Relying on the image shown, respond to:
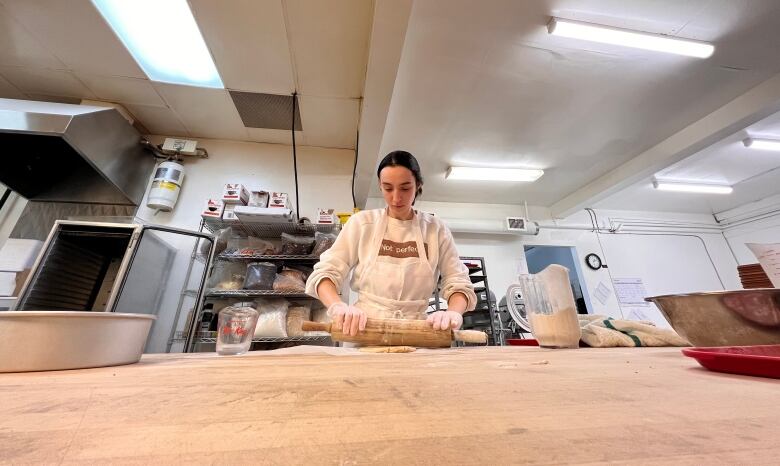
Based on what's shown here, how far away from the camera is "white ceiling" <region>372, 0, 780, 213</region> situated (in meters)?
1.48

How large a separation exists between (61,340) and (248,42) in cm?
170

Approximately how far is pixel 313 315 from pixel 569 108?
95.5 inches

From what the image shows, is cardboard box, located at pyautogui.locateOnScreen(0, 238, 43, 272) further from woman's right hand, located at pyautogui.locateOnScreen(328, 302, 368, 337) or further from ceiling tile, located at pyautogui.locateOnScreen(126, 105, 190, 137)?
woman's right hand, located at pyautogui.locateOnScreen(328, 302, 368, 337)

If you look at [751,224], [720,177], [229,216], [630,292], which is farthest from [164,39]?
[751,224]

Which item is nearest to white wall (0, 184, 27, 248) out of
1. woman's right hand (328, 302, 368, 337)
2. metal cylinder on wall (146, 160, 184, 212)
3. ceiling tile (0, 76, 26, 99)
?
ceiling tile (0, 76, 26, 99)

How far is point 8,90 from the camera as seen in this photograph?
6.16 ft

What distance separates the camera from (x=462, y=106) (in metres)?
2.05

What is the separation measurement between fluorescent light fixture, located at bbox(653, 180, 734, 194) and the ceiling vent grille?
3.94 m

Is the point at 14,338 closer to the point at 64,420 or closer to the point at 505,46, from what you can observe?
the point at 64,420

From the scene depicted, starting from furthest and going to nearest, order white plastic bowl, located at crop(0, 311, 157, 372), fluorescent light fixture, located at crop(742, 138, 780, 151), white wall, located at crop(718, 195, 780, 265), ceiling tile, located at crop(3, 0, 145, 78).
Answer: white wall, located at crop(718, 195, 780, 265) → fluorescent light fixture, located at crop(742, 138, 780, 151) → ceiling tile, located at crop(3, 0, 145, 78) → white plastic bowl, located at crop(0, 311, 157, 372)

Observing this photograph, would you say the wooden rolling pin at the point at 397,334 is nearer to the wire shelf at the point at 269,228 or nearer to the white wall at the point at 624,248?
the wire shelf at the point at 269,228

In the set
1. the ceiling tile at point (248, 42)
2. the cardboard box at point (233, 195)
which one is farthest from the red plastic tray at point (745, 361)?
the cardboard box at point (233, 195)

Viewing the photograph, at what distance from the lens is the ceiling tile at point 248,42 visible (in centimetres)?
141

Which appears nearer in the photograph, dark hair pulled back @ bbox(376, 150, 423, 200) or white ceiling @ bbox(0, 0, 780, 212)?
dark hair pulled back @ bbox(376, 150, 423, 200)
